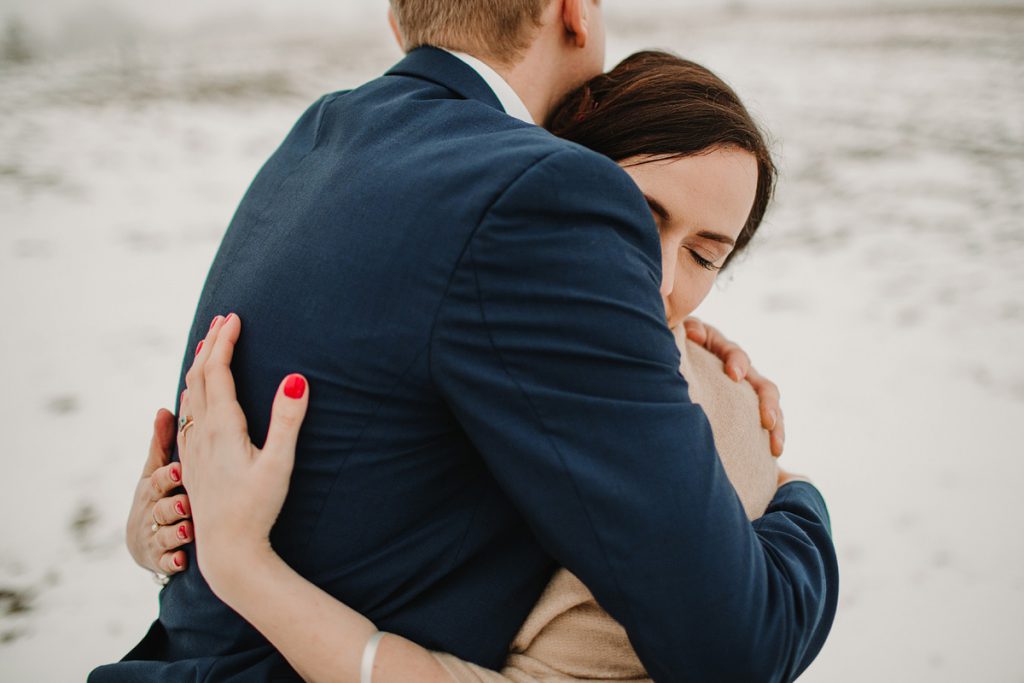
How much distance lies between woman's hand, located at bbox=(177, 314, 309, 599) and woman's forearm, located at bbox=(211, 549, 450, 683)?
0.06ft

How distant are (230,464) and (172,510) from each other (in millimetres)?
307

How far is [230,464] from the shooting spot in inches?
42.1

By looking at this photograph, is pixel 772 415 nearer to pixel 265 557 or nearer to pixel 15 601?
pixel 265 557

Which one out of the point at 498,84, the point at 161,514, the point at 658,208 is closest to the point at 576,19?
the point at 498,84

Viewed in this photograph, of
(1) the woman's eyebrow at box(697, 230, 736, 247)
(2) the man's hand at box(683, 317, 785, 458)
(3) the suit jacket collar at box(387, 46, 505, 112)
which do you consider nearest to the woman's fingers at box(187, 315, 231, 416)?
(3) the suit jacket collar at box(387, 46, 505, 112)

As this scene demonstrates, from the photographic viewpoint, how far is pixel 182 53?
10961 millimetres

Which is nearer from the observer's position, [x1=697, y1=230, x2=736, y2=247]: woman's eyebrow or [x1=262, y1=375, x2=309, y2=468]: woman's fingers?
[x1=262, y1=375, x2=309, y2=468]: woman's fingers

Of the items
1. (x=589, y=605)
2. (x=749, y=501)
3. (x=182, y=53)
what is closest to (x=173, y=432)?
(x=589, y=605)

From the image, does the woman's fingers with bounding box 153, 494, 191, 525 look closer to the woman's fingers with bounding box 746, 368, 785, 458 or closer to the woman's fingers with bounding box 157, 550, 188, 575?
the woman's fingers with bounding box 157, 550, 188, 575

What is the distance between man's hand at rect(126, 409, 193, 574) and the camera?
1276 mm

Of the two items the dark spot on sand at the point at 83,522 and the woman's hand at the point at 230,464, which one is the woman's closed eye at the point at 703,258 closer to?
the woman's hand at the point at 230,464

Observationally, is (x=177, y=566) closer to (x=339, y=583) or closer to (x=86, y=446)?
(x=339, y=583)

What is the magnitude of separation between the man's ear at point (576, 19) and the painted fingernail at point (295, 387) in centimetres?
87

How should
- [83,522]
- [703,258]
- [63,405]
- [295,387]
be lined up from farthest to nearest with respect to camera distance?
[63,405], [83,522], [703,258], [295,387]
